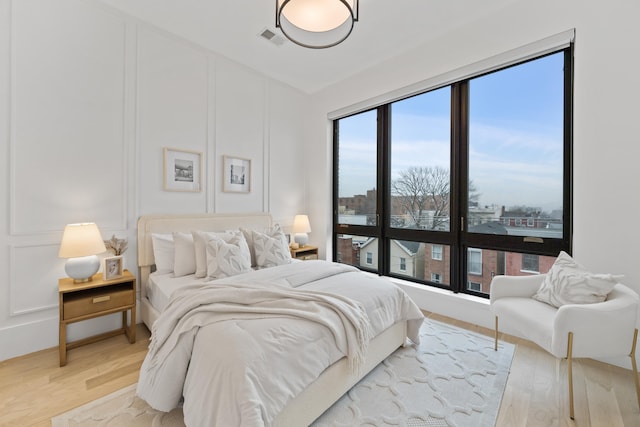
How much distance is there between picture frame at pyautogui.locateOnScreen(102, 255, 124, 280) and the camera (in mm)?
2352

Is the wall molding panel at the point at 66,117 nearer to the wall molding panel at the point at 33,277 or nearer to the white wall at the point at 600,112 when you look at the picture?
the wall molding panel at the point at 33,277

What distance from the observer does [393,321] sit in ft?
7.00

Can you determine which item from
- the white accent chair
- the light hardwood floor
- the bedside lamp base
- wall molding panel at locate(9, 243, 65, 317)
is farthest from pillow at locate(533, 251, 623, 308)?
wall molding panel at locate(9, 243, 65, 317)

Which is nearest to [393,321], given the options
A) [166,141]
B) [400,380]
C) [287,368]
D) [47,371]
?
[400,380]

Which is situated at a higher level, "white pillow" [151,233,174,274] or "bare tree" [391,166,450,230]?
"bare tree" [391,166,450,230]

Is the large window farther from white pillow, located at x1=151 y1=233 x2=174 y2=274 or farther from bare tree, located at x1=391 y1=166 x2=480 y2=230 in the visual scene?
white pillow, located at x1=151 y1=233 x2=174 y2=274

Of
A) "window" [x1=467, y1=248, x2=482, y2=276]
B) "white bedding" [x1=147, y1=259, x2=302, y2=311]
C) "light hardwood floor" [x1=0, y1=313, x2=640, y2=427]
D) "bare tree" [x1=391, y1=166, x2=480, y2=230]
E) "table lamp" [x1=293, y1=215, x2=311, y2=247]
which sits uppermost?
"bare tree" [x1=391, y1=166, x2=480, y2=230]

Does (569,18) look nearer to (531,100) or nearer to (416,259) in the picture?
(531,100)

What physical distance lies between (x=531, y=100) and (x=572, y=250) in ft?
4.77

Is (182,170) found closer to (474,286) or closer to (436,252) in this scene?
(436,252)

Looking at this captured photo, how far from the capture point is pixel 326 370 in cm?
157

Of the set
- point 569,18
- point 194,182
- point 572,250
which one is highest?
point 569,18

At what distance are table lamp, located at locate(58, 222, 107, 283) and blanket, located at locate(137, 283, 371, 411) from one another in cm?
100

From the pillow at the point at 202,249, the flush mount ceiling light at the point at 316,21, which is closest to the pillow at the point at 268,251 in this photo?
the pillow at the point at 202,249
